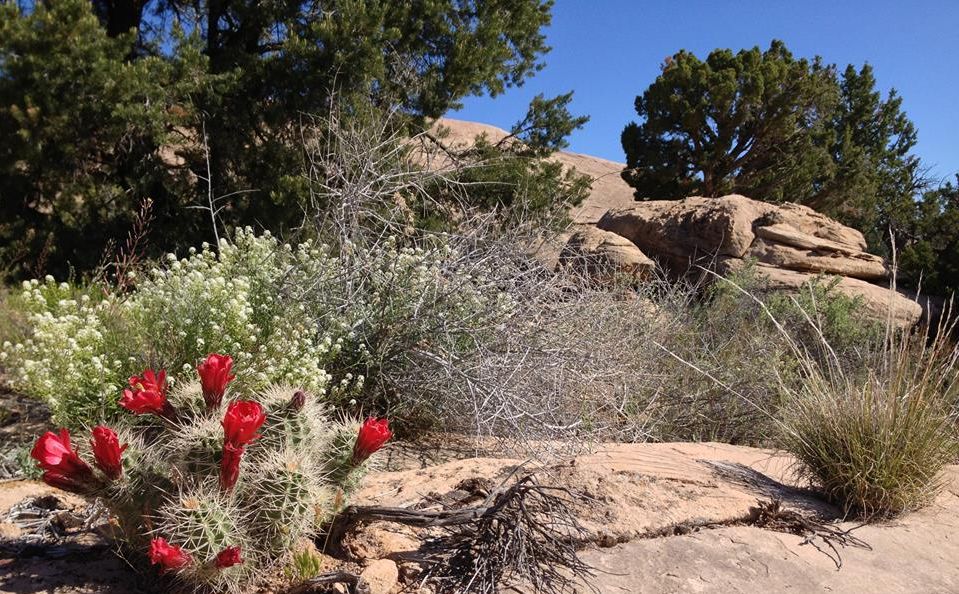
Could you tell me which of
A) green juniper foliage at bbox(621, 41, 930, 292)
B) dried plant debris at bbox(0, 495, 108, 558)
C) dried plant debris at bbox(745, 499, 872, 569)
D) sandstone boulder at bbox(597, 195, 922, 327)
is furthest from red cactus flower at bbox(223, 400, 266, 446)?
green juniper foliage at bbox(621, 41, 930, 292)

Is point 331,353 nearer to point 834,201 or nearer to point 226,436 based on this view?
point 226,436

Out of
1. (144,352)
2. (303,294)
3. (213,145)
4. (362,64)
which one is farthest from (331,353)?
(213,145)

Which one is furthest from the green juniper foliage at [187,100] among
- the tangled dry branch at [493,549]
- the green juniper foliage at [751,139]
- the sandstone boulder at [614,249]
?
the green juniper foliage at [751,139]

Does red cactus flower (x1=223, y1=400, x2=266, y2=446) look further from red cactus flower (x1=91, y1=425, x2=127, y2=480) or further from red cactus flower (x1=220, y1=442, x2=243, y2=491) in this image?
red cactus flower (x1=91, y1=425, x2=127, y2=480)

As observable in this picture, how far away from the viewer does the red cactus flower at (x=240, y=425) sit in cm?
219

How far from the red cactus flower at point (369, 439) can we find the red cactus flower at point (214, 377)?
0.49m

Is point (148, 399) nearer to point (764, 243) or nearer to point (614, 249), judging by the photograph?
point (614, 249)

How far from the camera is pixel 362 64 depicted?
9.50 metres

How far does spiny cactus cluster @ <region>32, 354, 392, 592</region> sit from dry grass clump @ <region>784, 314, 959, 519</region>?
8.60 feet

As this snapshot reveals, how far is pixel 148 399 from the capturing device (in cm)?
237

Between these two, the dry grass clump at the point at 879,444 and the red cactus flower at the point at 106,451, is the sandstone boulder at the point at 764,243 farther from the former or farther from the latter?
the red cactus flower at the point at 106,451

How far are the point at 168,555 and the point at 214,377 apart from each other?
60cm

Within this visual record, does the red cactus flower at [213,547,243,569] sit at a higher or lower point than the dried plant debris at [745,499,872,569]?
higher

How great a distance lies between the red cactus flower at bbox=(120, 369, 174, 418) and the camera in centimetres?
238
